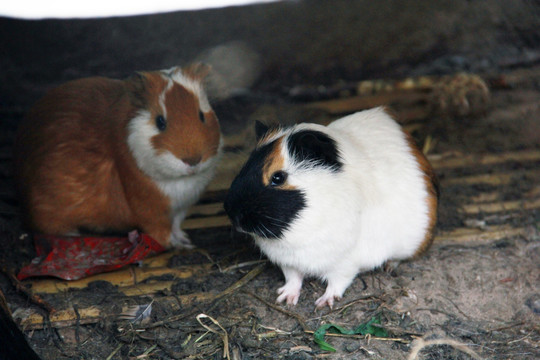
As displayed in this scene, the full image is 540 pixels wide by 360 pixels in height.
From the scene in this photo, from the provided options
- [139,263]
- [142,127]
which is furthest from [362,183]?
A: [139,263]

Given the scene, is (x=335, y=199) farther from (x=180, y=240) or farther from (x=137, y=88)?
(x=180, y=240)

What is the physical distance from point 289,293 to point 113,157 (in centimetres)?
135

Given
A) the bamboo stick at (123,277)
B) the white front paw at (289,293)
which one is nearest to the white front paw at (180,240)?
the bamboo stick at (123,277)

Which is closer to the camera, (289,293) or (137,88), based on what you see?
(289,293)

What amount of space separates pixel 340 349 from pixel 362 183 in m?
0.80

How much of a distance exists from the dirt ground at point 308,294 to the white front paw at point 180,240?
70 mm

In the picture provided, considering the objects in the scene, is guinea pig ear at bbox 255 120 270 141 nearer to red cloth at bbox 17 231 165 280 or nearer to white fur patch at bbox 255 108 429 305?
white fur patch at bbox 255 108 429 305

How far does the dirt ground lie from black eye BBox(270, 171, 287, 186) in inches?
27.2

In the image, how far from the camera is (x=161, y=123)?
3.05 meters

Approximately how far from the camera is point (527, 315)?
283 cm

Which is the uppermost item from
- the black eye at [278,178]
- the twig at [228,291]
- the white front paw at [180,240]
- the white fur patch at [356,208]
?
the black eye at [278,178]

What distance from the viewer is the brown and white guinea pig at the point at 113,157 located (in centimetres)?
307

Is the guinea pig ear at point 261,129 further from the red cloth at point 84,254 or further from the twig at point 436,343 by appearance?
the twig at point 436,343

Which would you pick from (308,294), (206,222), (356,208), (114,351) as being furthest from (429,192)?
(114,351)
